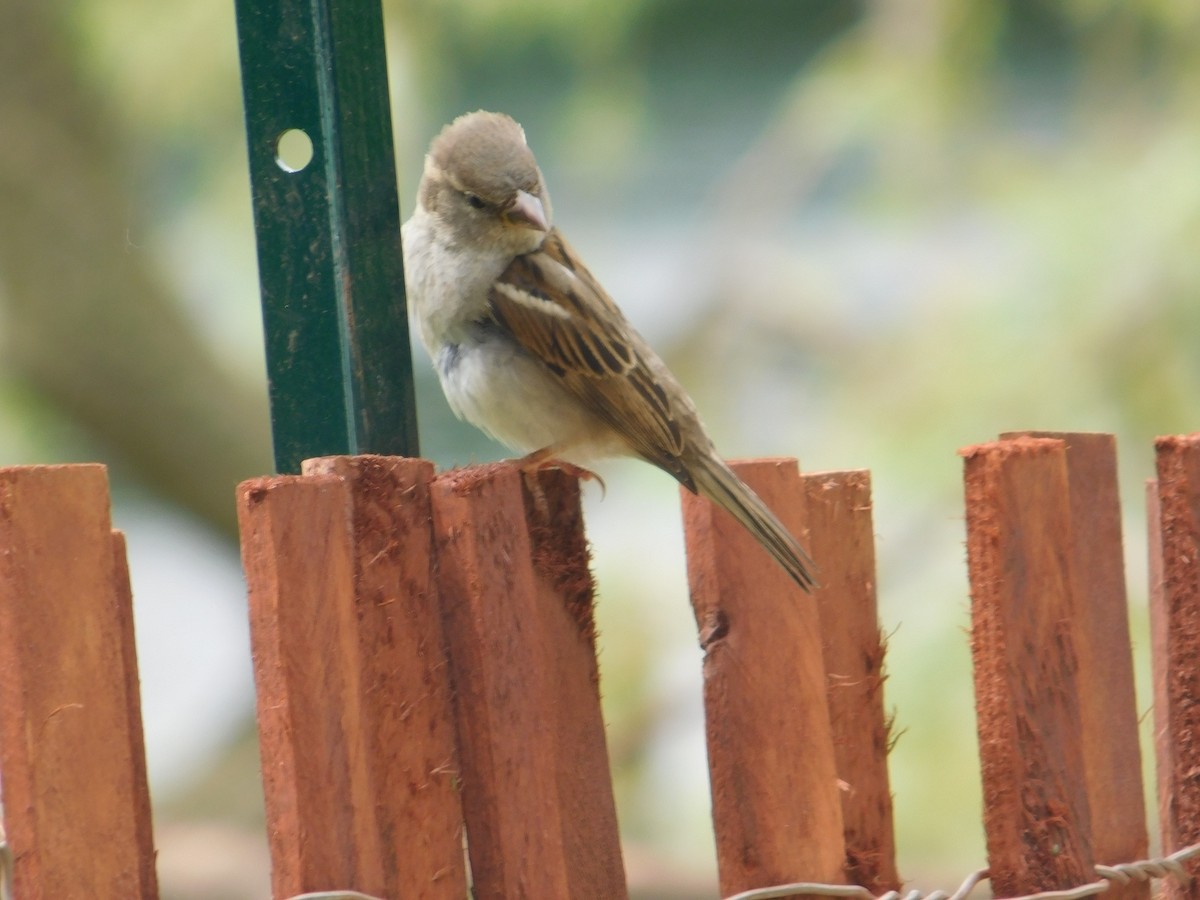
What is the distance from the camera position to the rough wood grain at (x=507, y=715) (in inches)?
60.2

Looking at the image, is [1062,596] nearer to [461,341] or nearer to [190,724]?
[461,341]

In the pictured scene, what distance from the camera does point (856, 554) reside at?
1.81 meters

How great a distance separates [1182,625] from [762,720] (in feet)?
1.84

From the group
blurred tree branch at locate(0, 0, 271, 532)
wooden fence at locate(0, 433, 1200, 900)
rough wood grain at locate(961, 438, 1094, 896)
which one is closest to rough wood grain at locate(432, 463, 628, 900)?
wooden fence at locate(0, 433, 1200, 900)

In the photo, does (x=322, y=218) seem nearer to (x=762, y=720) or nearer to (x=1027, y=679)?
(x=762, y=720)

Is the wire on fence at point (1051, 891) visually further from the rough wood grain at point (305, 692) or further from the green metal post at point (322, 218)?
the green metal post at point (322, 218)

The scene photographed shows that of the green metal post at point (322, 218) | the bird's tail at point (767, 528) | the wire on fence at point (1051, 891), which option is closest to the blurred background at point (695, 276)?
the wire on fence at point (1051, 891)

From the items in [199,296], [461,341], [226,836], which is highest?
[199,296]

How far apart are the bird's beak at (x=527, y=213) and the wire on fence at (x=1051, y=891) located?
1289 millimetres

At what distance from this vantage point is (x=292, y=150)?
1.89 metres

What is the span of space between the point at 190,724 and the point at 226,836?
96cm

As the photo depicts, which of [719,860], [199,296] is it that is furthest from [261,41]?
[199,296]

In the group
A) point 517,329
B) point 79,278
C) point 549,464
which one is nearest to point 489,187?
point 517,329

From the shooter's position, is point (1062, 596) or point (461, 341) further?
point (461, 341)
